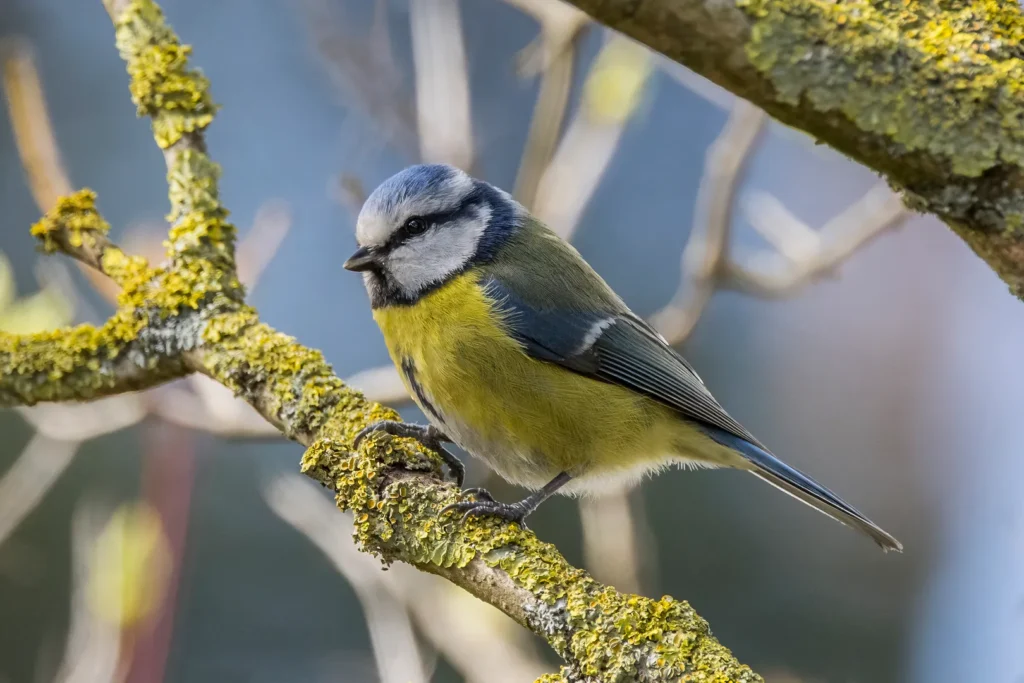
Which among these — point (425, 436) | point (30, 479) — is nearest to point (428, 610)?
point (425, 436)

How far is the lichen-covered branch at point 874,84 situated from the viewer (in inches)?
31.9

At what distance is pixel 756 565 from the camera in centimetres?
329

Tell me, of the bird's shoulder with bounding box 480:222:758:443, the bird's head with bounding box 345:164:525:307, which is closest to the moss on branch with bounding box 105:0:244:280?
the bird's head with bounding box 345:164:525:307

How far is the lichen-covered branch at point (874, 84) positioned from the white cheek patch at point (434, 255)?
2.66 feet

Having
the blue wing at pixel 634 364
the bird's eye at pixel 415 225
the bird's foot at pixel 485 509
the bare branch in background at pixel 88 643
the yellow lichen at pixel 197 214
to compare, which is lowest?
the bare branch in background at pixel 88 643

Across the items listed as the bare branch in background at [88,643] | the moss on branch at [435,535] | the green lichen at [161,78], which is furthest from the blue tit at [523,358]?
the bare branch in background at [88,643]

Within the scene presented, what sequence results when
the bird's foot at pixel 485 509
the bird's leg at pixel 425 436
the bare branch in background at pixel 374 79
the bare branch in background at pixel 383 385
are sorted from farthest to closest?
the bare branch in background at pixel 374 79 → the bare branch in background at pixel 383 385 → the bird's leg at pixel 425 436 → the bird's foot at pixel 485 509

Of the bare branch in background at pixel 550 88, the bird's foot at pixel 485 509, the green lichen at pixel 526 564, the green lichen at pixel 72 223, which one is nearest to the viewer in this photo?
the green lichen at pixel 526 564

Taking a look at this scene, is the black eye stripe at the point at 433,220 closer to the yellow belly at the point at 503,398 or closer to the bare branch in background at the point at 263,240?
the yellow belly at the point at 503,398

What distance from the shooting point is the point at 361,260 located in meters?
1.58

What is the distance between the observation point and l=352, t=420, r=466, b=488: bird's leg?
4.60 feet

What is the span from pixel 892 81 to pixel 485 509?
72 centimetres

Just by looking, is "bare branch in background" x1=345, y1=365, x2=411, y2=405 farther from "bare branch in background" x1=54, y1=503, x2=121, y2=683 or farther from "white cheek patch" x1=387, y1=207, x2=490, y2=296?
"bare branch in background" x1=54, y1=503, x2=121, y2=683

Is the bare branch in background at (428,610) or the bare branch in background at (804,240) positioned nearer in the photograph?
the bare branch in background at (428,610)
